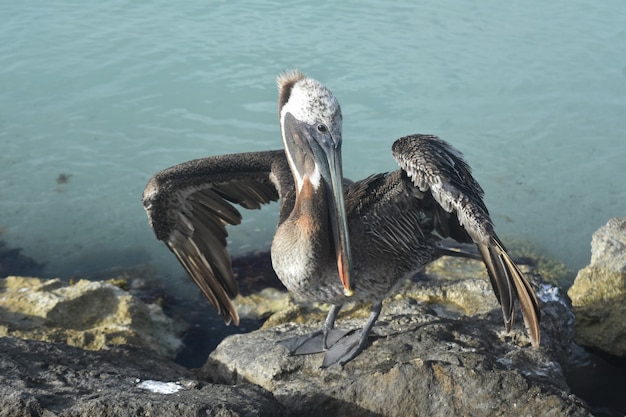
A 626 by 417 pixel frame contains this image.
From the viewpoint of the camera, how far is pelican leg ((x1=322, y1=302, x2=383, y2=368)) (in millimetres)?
3721

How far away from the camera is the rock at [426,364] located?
10.00ft

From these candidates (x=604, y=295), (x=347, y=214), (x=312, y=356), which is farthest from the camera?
(x=604, y=295)

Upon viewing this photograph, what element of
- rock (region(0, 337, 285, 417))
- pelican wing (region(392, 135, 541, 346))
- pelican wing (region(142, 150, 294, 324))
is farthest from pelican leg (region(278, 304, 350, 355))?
pelican wing (region(392, 135, 541, 346))

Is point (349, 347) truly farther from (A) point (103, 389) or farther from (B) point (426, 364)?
(A) point (103, 389)

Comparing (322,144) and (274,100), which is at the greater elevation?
(322,144)

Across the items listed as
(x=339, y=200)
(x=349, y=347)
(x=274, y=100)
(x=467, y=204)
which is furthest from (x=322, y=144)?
(x=274, y=100)

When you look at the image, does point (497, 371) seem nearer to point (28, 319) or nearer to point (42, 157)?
point (28, 319)

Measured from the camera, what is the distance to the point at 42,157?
29.1ft

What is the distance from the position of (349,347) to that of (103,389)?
4.65 ft

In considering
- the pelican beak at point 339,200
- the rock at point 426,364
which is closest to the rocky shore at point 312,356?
the rock at point 426,364

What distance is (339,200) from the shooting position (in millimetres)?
3434

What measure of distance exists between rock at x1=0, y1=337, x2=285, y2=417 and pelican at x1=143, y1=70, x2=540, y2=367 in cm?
79

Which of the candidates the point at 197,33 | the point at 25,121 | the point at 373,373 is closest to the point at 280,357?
the point at 373,373

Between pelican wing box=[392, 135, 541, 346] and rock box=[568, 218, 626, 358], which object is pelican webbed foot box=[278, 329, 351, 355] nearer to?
pelican wing box=[392, 135, 541, 346]
